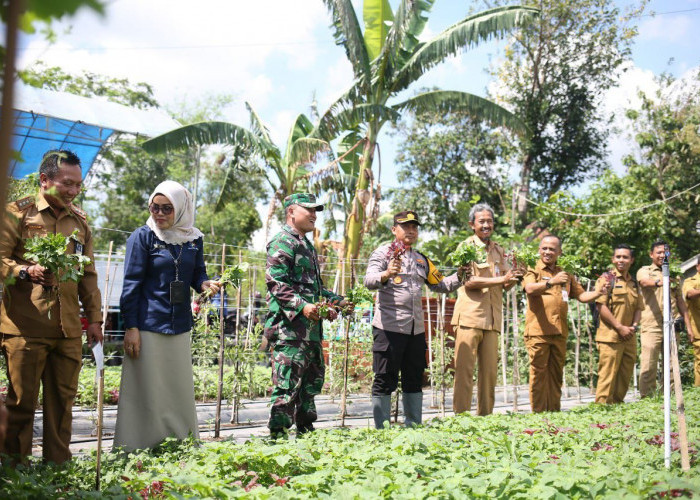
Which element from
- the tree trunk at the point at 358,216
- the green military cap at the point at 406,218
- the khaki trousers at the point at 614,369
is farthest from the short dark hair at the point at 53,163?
the tree trunk at the point at 358,216

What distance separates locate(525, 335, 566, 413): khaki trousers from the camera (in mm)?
7395

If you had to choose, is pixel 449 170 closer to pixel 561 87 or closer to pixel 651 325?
pixel 561 87

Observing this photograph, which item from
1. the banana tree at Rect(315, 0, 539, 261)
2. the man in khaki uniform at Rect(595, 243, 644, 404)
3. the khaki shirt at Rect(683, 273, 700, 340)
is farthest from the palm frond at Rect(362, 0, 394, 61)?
the khaki shirt at Rect(683, 273, 700, 340)

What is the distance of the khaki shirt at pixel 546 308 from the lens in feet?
24.1

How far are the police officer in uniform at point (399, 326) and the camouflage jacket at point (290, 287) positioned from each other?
783 mm

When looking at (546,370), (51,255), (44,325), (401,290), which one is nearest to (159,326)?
(44,325)

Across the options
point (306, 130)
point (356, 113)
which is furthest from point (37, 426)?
point (306, 130)

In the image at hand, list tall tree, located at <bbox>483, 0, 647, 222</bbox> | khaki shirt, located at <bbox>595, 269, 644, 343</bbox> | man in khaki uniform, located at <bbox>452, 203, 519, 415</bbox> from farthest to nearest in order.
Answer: tall tree, located at <bbox>483, 0, 647, 222</bbox> → khaki shirt, located at <bbox>595, 269, 644, 343</bbox> → man in khaki uniform, located at <bbox>452, 203, 519, 415</bbox>

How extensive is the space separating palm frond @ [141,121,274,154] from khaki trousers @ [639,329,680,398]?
7.96 meters

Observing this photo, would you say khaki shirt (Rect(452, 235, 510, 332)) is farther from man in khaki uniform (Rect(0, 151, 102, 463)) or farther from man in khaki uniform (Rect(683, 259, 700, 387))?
man in khaki uniform (Rect(683, 259, 700, 387))

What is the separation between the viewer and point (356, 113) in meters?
12.0

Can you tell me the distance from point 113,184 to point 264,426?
86.3 feet

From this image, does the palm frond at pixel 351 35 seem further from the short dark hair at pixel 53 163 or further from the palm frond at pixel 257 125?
the short dark hair at pixel 53 163

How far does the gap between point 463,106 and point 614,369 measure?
20.4 feet
